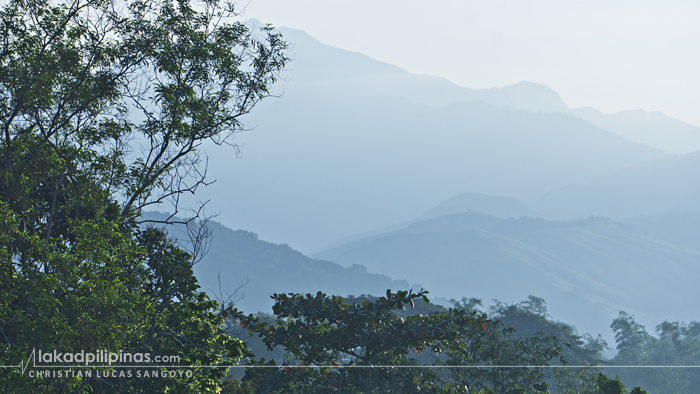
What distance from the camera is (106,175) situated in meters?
8.74

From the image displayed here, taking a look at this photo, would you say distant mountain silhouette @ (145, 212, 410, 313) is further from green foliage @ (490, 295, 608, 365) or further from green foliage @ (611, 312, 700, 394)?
green foliage @ (490, 295, 608, 365)

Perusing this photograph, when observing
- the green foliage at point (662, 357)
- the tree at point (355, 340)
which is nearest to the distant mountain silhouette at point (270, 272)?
the green foliage at point (662, 357)

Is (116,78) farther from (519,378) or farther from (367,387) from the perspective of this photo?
(519,378)

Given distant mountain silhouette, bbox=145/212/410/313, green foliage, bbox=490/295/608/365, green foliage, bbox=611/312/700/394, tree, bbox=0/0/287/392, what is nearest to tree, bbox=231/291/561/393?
tree, bbox=0/0/287/392

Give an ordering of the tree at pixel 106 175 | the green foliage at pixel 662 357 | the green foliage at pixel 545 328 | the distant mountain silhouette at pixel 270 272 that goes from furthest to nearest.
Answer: the distant mountain silhouette at pixel 270 272
the green foliage at pixel 662 357
the green foliage at pixel 545 328
the tree at pixel 106 175

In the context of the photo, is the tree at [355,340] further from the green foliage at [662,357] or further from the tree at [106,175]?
the green foliage at [662,357]

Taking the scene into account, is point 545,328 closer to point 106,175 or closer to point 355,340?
point 355,340

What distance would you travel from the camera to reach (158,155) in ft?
31.7

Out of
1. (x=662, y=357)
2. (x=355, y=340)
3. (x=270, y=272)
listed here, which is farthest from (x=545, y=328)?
(x=270, y=272)

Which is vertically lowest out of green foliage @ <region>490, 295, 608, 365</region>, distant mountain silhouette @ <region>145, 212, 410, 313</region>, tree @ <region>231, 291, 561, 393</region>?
tree @ <region>231, 291, 561, 393</region>

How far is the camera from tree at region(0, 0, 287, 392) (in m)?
6.04

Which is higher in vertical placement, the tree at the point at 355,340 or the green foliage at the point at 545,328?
the green foliage at the point at 545,328

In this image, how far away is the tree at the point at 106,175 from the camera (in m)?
6.04

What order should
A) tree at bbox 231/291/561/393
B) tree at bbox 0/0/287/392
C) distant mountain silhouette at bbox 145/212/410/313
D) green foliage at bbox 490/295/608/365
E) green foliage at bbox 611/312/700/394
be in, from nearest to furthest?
1. tree at bbox 0/0/287/392
2. tree at bbox 231/291/561/393
3. green foliage at bbox 490/295/608/365
4. green foliage at bbox 611/312/700/394
5. distant mountain silhouette at bbox 145/212/410/313
